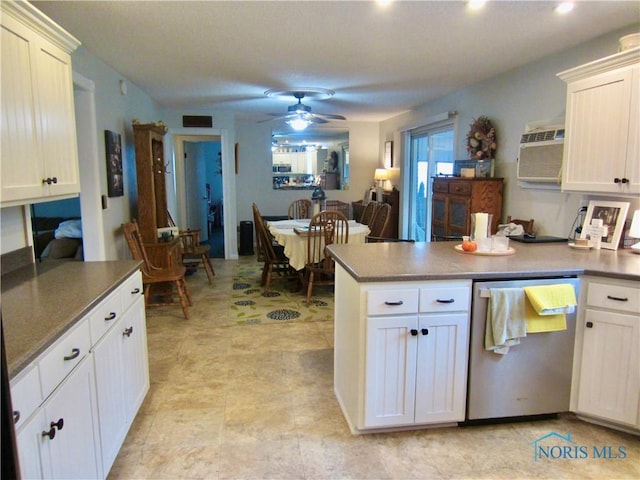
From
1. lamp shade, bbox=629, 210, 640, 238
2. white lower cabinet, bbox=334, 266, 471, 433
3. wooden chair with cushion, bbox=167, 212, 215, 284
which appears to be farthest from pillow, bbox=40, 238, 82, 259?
lamp shade, bbox=629, 210, 640, 238

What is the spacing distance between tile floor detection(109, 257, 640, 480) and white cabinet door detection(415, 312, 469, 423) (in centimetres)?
15

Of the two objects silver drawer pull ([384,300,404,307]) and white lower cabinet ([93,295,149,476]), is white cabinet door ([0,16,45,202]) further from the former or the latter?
silver drawer pull ([384,300,404,307])

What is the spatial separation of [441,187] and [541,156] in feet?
4.27

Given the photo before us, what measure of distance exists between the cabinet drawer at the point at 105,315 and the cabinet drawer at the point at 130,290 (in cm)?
7

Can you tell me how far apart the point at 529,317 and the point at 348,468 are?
1179 millimetres

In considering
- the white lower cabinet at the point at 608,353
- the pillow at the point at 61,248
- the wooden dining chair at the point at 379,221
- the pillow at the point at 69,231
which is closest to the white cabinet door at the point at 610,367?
the white lower cabinet at the point at 608,353

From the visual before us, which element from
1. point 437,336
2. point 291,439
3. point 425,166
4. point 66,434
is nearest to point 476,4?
point 437,336

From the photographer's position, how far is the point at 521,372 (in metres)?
2.32

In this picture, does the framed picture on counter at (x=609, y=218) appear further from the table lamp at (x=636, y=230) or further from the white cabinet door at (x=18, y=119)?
the white cabinet door at (x=18, y=119)

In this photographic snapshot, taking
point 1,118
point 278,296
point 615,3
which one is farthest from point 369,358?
point 278,296

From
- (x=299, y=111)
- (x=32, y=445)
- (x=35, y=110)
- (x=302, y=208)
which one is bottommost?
(x=32, y=445)

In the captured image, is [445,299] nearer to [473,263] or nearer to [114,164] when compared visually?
[473,263]

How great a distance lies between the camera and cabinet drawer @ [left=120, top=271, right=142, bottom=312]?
2.19m

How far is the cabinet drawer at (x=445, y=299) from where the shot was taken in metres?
2.16
